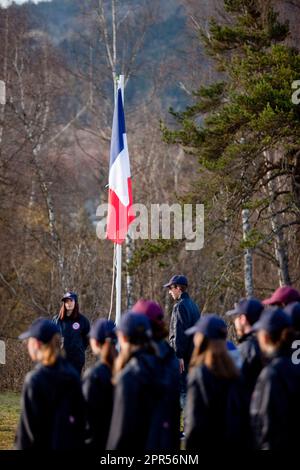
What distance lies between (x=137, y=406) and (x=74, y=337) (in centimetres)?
558

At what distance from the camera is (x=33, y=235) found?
29.8 m

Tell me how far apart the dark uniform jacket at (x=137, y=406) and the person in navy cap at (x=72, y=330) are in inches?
209

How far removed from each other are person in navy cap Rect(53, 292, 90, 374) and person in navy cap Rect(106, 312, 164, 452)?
5141 millimetres

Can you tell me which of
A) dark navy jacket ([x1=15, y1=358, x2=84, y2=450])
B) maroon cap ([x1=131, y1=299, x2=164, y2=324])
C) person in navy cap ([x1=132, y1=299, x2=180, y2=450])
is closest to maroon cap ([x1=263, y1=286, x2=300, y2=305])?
maroon cap ([x1=131, y1=299, x2=164, y2=324])

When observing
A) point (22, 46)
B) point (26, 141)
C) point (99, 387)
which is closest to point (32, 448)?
point (99, 387)

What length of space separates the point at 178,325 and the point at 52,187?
64.2 feet

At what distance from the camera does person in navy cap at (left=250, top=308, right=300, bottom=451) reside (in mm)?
6516

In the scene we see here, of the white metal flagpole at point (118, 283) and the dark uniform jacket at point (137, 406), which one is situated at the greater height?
the white metal flagpole at point (118, 283)

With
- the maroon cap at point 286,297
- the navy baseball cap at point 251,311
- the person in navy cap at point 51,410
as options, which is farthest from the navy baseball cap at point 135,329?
the maroon cap at point 286,297

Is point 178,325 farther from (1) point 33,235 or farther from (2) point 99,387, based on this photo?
(1) point 33,235

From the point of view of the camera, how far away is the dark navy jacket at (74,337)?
39.6ft

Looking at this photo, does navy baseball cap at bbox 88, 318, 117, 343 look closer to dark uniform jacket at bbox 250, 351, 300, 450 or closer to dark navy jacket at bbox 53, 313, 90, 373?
dark uniform jacket at bbox 250, 351, 300, 450

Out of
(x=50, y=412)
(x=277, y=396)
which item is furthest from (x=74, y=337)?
(x=277, y=396)

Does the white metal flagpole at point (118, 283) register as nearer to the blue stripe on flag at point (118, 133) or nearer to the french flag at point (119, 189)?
the french flag at point (119, 189)
